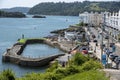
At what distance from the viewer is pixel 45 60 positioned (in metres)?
44.9

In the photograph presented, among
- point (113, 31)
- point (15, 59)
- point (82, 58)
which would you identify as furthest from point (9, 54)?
point (82, 58)

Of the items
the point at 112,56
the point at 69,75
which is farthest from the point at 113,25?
the point at 69,75

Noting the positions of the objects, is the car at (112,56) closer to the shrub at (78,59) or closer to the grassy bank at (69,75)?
the shrub at (78,59)

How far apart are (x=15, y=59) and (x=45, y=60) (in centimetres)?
418

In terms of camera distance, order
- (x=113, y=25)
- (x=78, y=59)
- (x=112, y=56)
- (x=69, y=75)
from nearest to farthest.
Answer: (x=69, y=75) → (x=78, y=59) → (x=112, y=56) → (x=113, y=25)

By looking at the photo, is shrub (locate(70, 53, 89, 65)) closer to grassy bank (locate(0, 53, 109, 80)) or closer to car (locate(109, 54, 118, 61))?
grassy bank (locate(0, 53, 109, 80))

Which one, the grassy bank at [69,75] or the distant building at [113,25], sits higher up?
the grassy bank at [69,75]

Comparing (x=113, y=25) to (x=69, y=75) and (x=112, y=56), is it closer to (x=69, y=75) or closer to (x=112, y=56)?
(x=112, y=56)

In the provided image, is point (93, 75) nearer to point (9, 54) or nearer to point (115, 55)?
point (115, 55)

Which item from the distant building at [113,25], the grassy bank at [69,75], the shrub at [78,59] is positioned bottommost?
the distant building at [113,25]

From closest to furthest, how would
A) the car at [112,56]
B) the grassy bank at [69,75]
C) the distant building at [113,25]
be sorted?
the grassy bank at [69,75] < the car at [112,56] < the distant building at [113,25]

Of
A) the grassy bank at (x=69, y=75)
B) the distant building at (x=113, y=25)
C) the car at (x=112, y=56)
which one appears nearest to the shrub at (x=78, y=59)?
the grassy bank at (x=69, y=75)

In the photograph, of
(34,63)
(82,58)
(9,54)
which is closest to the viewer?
(82,58)

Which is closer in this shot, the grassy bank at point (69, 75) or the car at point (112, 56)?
the grassy bank at point (69, 75)
